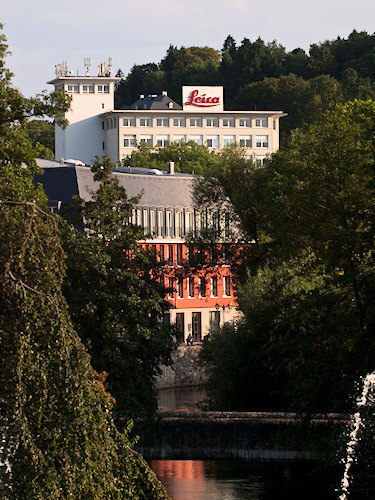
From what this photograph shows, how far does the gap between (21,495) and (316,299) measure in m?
24.4

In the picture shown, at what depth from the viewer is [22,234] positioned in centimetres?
1730

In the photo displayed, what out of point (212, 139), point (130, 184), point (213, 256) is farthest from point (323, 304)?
point (212, 139)

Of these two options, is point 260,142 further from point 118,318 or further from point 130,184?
point 118,318

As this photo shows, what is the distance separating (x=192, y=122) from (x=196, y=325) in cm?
8770

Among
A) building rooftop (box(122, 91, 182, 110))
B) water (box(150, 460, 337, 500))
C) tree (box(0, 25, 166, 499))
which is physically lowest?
water (box(150, 460, 337, 500))

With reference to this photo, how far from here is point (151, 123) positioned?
192 metres

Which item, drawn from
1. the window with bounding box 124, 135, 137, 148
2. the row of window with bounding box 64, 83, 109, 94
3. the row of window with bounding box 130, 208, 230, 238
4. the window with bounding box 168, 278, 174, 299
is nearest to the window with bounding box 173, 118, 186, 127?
the window with bounding box 124, 135, 137, 148

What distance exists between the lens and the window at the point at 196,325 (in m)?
109

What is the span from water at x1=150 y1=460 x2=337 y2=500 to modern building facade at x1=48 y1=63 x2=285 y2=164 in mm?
137052

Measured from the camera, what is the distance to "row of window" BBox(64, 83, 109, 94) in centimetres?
18400

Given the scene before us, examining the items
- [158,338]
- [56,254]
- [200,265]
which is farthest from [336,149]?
[200,265]

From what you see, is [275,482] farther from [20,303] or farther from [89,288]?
[20,303]

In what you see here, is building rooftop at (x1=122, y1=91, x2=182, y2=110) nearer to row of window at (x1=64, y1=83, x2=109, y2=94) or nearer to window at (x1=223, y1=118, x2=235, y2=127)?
window at (x1=223, y1=118, x2=235, y2=127)

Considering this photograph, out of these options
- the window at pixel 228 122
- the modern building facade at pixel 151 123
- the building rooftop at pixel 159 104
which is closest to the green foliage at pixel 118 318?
the modern building facade at pixel 151 123
